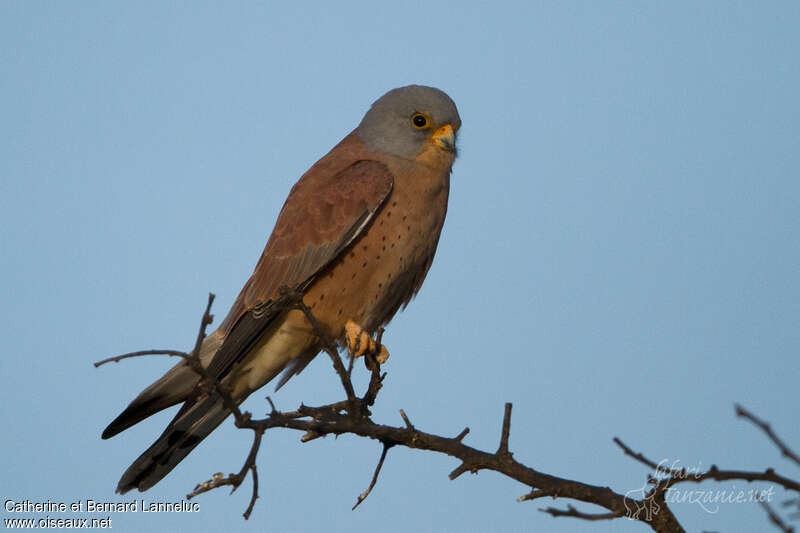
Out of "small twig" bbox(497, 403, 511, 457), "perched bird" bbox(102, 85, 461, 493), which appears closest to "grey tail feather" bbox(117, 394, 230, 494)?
"perched bird" bbox(102, 85, 461, 493)

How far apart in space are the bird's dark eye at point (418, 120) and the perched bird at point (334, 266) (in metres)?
0.07

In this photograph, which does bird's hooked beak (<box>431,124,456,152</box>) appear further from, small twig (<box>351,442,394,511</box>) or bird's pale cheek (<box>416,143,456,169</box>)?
small twig (<box>351,442,394,511</box>)

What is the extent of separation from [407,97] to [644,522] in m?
2.66

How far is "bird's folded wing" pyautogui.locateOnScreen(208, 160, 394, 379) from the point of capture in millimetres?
3933

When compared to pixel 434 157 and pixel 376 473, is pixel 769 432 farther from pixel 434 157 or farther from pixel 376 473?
pixel 434 157

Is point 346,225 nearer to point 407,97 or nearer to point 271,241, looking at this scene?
point 271,241

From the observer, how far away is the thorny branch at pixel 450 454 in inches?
83.0

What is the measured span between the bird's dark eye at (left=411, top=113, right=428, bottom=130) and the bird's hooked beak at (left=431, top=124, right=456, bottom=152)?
3.0 inches

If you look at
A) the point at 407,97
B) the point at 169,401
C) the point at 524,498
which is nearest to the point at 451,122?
the point at 407,97

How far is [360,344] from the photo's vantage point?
3.90 m

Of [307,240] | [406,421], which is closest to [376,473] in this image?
[406,421]

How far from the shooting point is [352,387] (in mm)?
2732

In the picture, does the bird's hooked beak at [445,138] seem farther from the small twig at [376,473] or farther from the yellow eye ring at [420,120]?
the small twig at [376,473]

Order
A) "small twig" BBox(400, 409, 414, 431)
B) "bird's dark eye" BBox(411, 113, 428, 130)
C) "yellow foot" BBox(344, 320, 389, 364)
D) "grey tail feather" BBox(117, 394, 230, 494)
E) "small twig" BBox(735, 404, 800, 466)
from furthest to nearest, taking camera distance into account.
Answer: "bird's dark eye" BBox(411, 113, 428, 130)
"yellow foot" BBox(344, 320, 389, 364)
"grey tail feather" BBox(117, 394, 230, 494)
"small twig" BBox(400, 409, 414, 431)
"small twig" BBox(735, 404, 800, 466)
